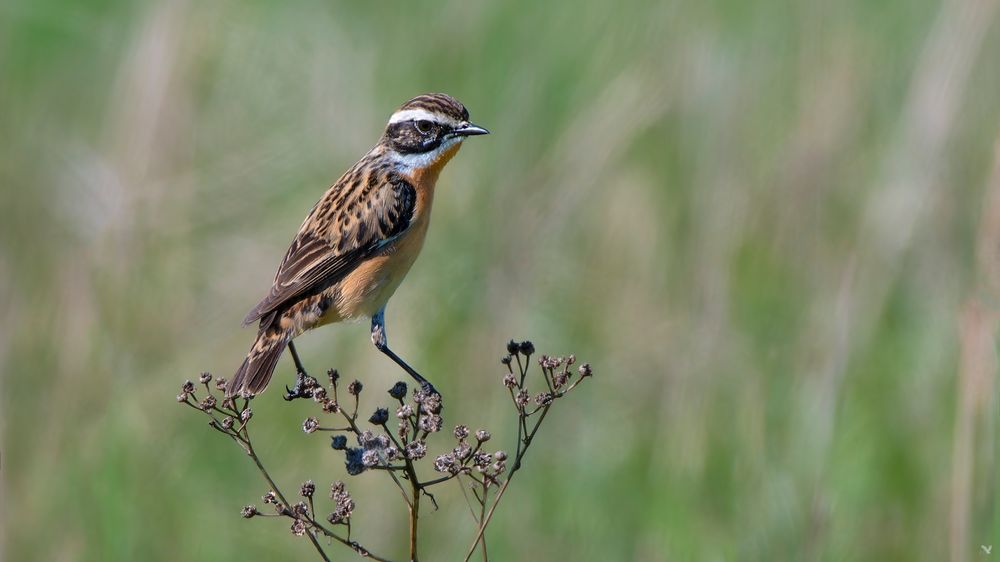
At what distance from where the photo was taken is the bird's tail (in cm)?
459

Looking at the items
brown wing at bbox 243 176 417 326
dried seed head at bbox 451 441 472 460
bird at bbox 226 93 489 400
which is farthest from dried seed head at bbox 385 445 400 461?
brown wing at bbox 243 176 417 326

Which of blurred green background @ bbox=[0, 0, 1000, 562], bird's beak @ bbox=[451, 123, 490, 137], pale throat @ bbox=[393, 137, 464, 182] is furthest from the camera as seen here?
blurred green background @ bbox=[0, 0, 1000, 562]

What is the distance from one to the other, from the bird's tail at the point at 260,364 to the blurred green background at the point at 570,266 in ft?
5.07

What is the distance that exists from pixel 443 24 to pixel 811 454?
343cm

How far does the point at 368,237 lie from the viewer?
5.27 metres

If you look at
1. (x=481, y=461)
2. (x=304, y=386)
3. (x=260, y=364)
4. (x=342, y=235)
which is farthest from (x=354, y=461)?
(x=342, y=235)

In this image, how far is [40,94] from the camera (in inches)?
353

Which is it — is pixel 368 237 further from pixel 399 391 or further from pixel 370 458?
pixel 370 458

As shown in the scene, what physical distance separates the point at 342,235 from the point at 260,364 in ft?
2.41

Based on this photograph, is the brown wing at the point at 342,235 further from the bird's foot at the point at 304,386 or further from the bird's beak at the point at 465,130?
the bird's foot at the point at 304,386

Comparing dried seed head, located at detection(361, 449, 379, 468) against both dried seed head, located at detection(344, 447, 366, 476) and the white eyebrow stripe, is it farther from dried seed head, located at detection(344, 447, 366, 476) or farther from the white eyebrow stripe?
the white eyebrow stripe

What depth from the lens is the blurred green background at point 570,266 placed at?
6.17 metres

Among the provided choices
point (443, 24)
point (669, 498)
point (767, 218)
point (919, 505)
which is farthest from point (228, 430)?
point (443, 24)

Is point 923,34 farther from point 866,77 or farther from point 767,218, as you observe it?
point 767,218
